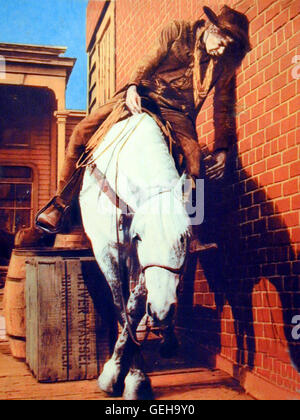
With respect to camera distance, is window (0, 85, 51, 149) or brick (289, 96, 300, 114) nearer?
brick (289, 96, 300, 114)

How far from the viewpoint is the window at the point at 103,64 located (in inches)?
163

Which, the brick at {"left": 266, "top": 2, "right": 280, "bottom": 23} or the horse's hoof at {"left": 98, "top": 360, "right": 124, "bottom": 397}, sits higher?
the brick at {"left": 266, "top": 2, "right": 280, "bottom": 23}

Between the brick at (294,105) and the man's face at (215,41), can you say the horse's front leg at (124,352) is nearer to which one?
the brick at (294,105)

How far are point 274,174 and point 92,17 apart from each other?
2146 millimetres

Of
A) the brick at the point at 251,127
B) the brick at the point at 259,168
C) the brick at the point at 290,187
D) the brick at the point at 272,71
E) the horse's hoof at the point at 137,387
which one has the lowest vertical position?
the horse's hoof at the point at 137,387

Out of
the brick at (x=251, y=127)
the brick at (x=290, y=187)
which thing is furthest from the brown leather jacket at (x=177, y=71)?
the brick at (x=290, y=187)

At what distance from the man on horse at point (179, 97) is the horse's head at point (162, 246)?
52 centimetres

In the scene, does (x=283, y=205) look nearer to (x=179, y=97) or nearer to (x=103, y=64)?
(x=179, y=97)

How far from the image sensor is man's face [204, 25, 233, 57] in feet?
10.9

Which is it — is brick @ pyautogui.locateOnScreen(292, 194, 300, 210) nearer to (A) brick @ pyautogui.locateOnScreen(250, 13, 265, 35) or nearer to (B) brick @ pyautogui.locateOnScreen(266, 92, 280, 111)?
(B) brick @ pyautogui.locateOnScreen(266, 92, 280, 111)

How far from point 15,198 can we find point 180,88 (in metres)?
1.40

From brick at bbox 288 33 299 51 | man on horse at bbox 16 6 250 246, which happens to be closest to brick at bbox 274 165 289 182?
man on horse at bbox 16 6 250 246

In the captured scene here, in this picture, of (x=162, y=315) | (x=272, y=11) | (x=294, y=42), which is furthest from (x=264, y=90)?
(x=162, y=315)

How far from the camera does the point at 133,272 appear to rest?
9.75 ft
